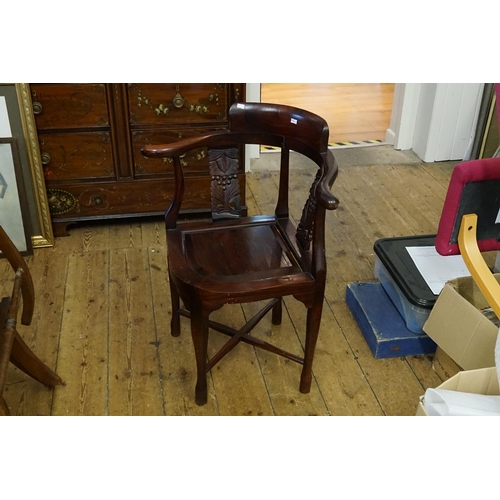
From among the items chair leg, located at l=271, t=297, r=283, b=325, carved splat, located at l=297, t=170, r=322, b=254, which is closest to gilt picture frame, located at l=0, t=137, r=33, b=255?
chair leg, located at l=271, t=297, r=283, b=325

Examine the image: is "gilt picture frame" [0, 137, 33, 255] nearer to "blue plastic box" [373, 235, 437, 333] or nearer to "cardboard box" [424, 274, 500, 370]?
"blue plastic box" [373, 235, 437, 333]

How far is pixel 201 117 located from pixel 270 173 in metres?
0.98

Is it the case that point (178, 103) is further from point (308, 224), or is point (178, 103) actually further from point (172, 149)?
point (308, 224)

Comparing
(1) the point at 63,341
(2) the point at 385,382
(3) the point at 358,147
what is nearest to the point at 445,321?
(2) the point at 385,382

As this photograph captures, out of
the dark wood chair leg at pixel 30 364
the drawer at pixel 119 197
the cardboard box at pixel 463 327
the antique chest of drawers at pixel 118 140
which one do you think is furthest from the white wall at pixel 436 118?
the dark wood chair leg at pixel 30 364

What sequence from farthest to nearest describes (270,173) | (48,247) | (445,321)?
(270,173)
(48,247)
(445,321)

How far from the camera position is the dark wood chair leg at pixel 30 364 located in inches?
67.8

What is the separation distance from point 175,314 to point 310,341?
0.57 meters

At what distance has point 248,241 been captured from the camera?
193 centimetres

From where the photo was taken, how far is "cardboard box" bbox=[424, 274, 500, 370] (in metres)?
1.72

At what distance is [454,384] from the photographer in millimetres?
1424

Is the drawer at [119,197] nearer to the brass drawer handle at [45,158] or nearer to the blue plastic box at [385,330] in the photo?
the brass drawer handle at [45,158]

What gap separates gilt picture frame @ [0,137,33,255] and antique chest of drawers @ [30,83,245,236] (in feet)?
0.47

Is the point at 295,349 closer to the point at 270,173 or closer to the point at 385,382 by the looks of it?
the point at 385,382
